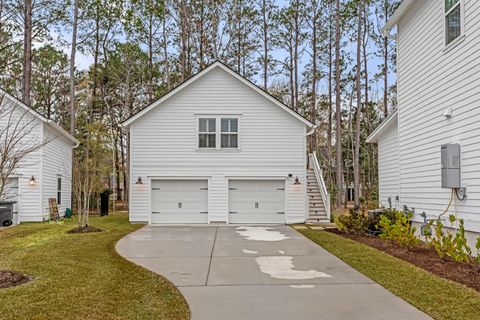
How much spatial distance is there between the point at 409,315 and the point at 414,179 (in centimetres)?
710

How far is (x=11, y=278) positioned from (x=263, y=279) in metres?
3.98

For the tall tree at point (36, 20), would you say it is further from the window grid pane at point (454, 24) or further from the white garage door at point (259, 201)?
the window grid pane at point (454, 24)

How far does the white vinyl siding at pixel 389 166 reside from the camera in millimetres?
14172

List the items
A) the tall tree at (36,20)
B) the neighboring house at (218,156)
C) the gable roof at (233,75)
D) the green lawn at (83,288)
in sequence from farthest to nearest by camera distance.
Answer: the tall tree at (36,20) < the neighboring house at (218,156) < the gable roof at (233,75) < the green lawn at (83,288)

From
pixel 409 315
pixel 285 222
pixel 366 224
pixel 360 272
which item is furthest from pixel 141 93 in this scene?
pixel 409 315

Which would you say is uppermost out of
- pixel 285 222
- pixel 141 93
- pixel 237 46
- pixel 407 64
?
pixel 237 46

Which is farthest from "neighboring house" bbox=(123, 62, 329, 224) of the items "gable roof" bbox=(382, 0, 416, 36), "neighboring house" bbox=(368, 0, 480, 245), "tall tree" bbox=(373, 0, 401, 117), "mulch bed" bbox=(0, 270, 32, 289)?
"tall tree" bbox=(373, 0, 401, 117)

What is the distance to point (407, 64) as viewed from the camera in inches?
463

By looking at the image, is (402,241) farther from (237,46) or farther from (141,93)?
(141,93)

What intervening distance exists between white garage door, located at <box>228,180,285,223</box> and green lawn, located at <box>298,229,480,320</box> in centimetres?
669

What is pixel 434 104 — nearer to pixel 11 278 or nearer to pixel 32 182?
pixel 11 278

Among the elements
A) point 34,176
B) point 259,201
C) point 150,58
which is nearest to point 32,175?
point 34,176

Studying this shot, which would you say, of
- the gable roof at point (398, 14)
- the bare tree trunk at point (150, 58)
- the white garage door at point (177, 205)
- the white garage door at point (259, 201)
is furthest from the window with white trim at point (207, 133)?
the bare tree trunk at point (150, 58)

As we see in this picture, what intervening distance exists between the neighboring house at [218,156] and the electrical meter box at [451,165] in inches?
302
